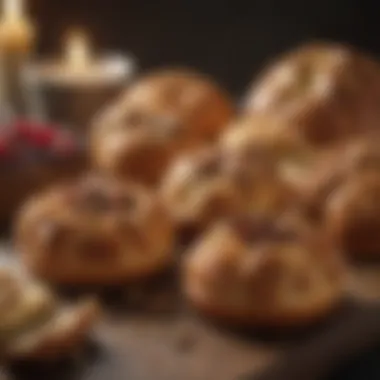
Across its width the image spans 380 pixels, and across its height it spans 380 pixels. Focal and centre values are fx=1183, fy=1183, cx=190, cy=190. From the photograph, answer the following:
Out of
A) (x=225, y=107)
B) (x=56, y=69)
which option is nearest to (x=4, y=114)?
(x=56, y=69)

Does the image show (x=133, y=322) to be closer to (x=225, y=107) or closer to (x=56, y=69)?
(x=225, y=107)

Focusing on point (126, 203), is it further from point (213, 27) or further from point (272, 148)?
point (213, 27)

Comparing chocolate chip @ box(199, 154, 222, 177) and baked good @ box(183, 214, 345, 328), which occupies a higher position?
chocolate chip @ box(199, 154, 222, 177)

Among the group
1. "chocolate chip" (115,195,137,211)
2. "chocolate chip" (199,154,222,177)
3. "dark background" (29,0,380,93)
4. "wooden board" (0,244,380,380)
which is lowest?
"wooden board" (0,244,380,380)

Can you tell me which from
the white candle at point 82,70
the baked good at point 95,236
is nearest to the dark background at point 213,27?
the white candle at point 82,70

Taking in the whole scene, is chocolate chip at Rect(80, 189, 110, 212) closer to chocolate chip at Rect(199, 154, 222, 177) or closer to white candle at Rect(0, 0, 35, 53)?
chocolate chip at Rect(199, 154, 222, 177)

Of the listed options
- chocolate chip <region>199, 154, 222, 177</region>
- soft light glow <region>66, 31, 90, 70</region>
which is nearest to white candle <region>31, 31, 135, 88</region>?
soft light glow <region>66, 31, 90, 70</region>
